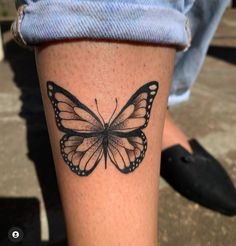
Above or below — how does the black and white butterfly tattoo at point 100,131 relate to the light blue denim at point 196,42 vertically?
above

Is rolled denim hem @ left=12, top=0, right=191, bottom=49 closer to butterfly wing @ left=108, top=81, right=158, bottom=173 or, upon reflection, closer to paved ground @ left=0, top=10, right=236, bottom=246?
butterfly wing @ left=108, top=81, right=158, bottom=173

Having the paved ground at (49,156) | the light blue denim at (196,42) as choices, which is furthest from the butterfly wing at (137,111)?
the light blue denim at (196,42)

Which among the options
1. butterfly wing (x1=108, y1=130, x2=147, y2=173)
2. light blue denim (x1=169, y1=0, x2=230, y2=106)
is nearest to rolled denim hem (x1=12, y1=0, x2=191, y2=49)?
butterfly wing (x1=108, y1=130, x2=147, y2=173)

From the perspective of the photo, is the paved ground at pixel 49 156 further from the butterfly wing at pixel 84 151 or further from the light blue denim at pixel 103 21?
the light blue denim at pixel 103 21

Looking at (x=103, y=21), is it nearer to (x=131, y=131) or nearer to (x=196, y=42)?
(x=131, y=131)

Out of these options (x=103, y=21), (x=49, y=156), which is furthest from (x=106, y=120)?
(x=49, y=156)

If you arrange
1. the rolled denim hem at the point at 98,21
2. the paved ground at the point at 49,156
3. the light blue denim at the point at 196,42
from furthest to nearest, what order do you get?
the light blue denim at the point at 196,42, the paved ground at the point at 49,156, the rolled denim hem at the point at 98,21
